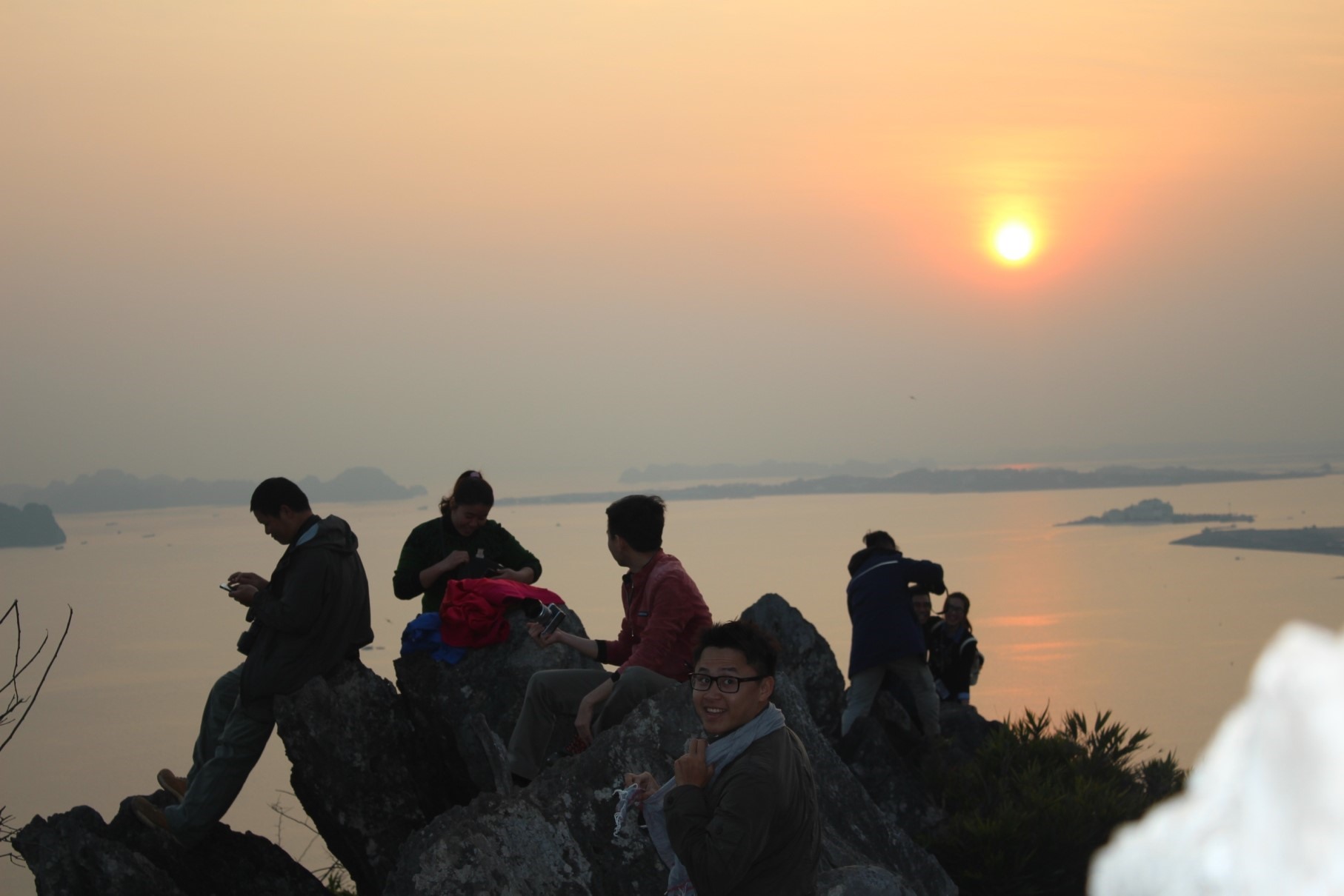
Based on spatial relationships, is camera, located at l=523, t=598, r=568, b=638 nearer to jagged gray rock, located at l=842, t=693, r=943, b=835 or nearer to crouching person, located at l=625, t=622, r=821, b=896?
jagged gray rock, located at l=842, t=693, r=943, b=835

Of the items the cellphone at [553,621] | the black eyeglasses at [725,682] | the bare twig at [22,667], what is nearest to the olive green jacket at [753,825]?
the black eyeglasses at [725,682]

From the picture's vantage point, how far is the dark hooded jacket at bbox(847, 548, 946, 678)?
10727mm

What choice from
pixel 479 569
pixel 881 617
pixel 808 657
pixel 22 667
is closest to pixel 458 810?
pixel 479 569

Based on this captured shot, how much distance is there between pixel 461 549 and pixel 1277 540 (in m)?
81.6

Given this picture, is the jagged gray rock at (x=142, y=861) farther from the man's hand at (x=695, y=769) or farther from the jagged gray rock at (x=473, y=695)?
the man's hand at (x=695, y=769)

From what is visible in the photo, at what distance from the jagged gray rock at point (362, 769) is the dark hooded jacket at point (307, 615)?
0.77 feet

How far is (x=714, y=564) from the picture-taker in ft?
308

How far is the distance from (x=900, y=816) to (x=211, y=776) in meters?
6.25

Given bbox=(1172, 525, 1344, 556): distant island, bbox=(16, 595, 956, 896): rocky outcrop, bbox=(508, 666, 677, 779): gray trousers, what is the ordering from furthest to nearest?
bbox=(1172, 525, 1344, 556): distant island < bbox=(508, 666, 677, 779): gray trousers < bbox=(16, 595, 956, 896): rocky outcrop

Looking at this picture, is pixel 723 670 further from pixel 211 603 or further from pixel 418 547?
pixel 211 603

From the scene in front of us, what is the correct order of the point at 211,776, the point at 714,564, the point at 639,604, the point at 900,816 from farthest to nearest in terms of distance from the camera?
the point at 714,564
the point at 900,816
the point at 211,776
the point at 639,604

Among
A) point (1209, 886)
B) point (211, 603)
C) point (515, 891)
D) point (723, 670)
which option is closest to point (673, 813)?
point (723, 670)

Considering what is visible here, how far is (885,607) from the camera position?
1079 cm

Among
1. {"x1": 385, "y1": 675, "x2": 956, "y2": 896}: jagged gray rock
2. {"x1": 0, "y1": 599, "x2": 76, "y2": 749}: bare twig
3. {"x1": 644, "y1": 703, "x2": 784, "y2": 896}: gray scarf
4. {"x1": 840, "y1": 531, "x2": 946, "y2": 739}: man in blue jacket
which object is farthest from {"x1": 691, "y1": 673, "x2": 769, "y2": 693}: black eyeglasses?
{"x1": 840, "y1": 531, "x2": 946, "y2": 739}: man in blue jacket
